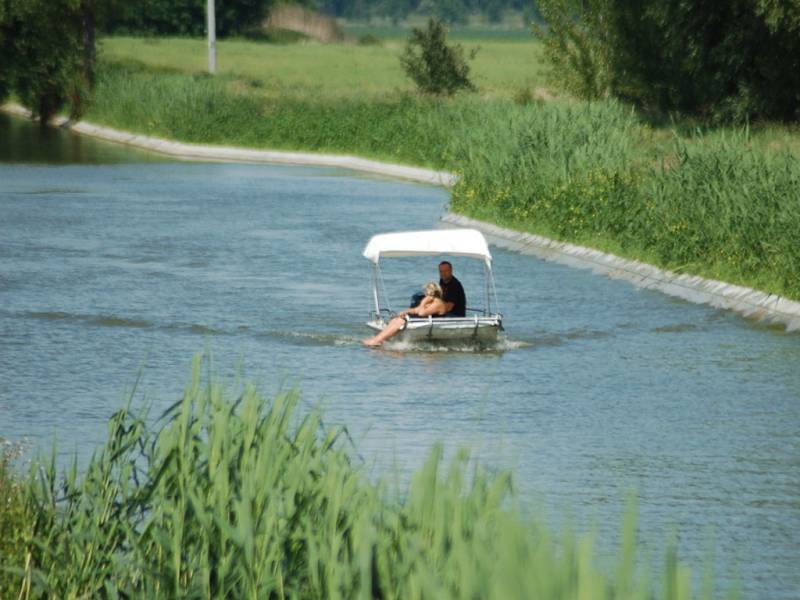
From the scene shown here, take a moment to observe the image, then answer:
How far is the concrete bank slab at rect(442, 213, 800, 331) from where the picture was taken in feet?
76.9

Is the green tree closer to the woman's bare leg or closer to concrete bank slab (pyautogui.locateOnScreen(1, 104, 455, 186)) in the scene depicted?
concrete bank slab (pyautogui.locateOnScreen(1, 104, 455, 186))

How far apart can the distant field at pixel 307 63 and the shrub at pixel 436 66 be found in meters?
5.06

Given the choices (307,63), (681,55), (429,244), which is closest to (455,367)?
(429,244)

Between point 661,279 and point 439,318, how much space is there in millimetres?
7298

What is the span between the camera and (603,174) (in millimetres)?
32625

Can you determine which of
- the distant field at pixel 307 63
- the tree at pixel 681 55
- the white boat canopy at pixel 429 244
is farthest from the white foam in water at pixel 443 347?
the distant field at pixel 307 63

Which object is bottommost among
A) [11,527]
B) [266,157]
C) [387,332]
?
[266,157]

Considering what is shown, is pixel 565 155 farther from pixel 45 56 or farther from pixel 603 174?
pixel 45 56

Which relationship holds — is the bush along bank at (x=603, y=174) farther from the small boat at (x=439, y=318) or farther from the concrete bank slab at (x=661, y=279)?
the small boat at (x=439, y=318)

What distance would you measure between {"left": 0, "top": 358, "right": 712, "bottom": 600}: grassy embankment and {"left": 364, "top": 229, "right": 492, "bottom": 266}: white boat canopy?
1301 cm

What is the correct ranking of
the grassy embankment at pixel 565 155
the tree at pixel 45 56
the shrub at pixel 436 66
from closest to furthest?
the grassy embankment at pixel 565 155 < the shrub at pixel 436 66 < the tree at pixel 45 56

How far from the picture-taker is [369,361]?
1998cm

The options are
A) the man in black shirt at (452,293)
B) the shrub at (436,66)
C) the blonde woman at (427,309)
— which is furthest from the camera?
the shrub at (436,66)

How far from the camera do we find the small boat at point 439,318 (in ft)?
67.6
